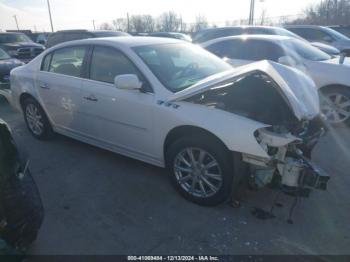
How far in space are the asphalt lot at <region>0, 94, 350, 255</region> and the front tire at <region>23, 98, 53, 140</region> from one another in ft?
2.94

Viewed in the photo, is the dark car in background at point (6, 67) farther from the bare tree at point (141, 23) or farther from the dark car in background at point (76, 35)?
the bare tree at point (141, 23)

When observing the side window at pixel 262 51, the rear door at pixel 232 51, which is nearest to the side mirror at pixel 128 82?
the rear door at pixel 232 51

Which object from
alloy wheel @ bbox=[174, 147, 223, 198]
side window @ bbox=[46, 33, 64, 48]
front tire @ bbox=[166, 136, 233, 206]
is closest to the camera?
front tire @ bbox=[166, 136, 233, 206]

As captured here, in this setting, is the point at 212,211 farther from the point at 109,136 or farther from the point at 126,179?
the point at 109,136

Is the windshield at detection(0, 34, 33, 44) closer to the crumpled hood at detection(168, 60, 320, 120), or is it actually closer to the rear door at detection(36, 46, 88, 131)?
the rear door at detection(36, 46, 88, 131)

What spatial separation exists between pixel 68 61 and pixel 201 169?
267 cm

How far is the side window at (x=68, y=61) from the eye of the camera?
4273mm

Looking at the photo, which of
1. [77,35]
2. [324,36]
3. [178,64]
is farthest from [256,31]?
[178,64]

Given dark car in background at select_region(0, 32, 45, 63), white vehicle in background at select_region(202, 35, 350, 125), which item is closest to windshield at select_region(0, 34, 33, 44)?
dark car in background at select_region(0, 32, 45, 63)

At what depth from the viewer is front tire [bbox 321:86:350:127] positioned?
541cm

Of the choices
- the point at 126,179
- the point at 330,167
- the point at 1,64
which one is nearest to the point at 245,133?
the point at 126,179

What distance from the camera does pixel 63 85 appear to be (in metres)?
4.36

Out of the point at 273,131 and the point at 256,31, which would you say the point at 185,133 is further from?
the point at 256,31

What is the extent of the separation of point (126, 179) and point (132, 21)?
6059 cm
